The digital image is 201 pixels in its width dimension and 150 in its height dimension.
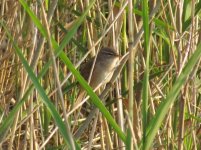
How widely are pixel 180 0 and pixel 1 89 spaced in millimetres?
1018

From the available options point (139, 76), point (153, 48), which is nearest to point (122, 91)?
point (139, 76)

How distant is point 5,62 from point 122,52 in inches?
22.5

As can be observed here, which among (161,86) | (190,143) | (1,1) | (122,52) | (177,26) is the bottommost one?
(190,143)

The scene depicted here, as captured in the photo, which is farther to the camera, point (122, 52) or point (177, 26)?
point (122, 52)

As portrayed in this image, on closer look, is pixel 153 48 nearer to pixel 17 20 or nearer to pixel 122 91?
pixel 122 91

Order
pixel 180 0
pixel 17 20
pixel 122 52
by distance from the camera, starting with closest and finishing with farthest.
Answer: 1. pixel 180 0
2. pixel 17 20
3. pixel 122 52

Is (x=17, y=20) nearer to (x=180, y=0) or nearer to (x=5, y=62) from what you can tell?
(x=5, y=62)

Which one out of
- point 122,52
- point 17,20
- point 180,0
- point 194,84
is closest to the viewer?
point 180,0

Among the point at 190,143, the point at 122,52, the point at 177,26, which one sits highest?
the point at 177,26

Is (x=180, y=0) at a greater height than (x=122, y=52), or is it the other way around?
(x=180, y=0)

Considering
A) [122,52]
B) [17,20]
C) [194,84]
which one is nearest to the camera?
[194,84]

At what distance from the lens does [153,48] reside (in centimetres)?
254

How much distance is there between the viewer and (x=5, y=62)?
96.7 inches

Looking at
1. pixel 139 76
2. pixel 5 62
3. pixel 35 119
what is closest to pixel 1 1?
pixel 5 62
